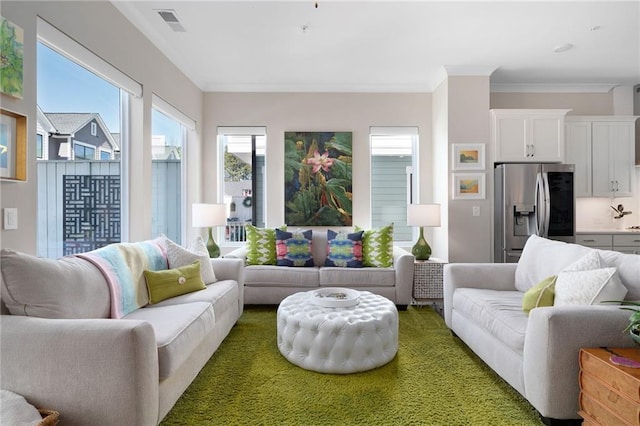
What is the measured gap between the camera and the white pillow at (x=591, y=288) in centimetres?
180

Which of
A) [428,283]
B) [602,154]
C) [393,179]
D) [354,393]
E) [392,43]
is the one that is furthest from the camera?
[393,179]

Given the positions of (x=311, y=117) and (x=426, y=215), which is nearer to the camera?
(x=426, y=215)

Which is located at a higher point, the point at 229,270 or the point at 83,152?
the point at 83,152

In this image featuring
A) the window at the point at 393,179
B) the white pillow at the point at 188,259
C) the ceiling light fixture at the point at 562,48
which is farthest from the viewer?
the window at the point at 393,179

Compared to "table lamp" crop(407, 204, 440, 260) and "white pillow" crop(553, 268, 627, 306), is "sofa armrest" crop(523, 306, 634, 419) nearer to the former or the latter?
"white pillow" crop(553, 268, 627, 306)

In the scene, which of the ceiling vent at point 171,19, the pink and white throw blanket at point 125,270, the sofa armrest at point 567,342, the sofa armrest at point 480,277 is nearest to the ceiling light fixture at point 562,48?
the sofa armrest at point 480,277

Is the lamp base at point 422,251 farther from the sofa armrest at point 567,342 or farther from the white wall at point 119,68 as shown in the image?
the white wall at point 119,68

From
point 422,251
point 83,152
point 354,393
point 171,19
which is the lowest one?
point 354,393

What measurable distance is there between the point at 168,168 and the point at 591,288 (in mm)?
3916

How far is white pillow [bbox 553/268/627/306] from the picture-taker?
1.80 metres

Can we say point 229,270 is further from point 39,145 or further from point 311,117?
point 311,117

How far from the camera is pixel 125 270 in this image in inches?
86.4

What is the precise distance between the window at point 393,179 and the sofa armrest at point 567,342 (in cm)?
310

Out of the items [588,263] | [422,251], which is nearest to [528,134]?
[422,251]
